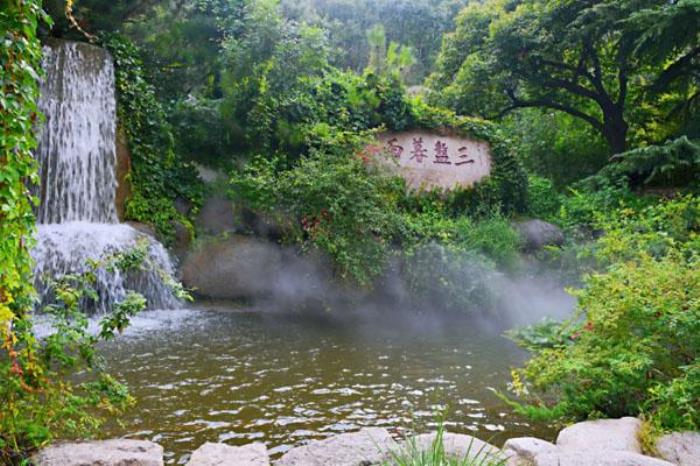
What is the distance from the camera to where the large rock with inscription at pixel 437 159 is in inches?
430

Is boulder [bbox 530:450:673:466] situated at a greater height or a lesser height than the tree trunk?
lesser

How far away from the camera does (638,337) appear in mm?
3637

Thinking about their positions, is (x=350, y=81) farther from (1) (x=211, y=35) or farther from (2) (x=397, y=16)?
(2) (x=397, y=16)

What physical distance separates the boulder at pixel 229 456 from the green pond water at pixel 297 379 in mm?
433

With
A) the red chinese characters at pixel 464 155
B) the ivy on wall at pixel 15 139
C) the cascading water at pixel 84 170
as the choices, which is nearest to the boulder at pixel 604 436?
the ivy on wall at pixel 15 139

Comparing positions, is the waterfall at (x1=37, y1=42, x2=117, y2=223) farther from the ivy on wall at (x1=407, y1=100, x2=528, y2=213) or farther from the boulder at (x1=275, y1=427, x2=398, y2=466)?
the boulder at (x1=275, y1=427, x2=398, y2=466)

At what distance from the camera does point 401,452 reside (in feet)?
8.34

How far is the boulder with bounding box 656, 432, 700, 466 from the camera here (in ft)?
9.27

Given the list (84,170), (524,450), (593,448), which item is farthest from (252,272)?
(593,448)

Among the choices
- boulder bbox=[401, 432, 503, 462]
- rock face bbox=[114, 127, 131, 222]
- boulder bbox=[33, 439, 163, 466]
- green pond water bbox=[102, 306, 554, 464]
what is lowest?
green pond water bbox=[102, 306, 554, 464]

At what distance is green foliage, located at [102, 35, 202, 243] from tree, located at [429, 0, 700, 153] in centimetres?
669

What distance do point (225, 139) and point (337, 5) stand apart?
21586mm

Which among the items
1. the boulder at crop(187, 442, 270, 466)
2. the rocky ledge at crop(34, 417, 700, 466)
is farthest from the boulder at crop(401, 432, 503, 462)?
the boulder at crop(187, 442, 270, 466)

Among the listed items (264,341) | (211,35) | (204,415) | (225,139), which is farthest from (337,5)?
(204,415)
